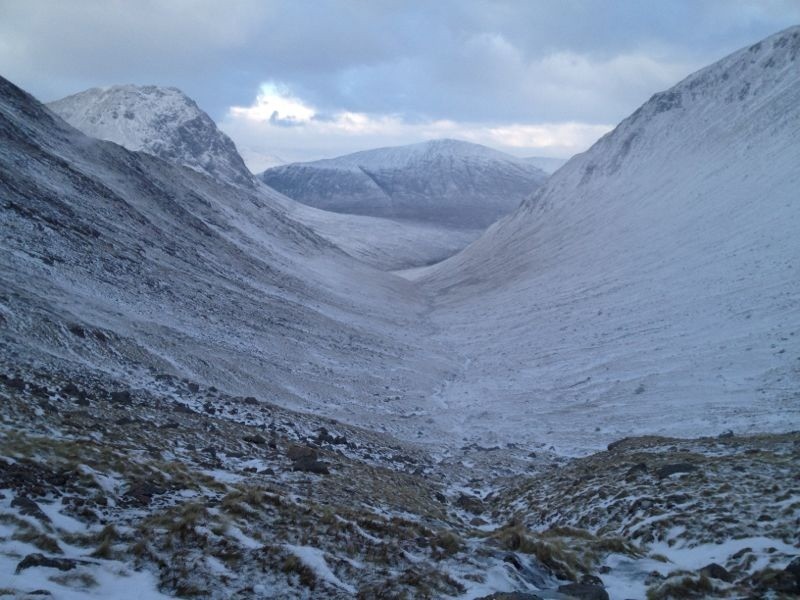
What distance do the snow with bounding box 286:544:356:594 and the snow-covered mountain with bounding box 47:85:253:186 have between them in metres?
148

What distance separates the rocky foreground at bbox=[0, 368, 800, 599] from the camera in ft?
27.0

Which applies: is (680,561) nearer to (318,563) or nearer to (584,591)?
(584,591)

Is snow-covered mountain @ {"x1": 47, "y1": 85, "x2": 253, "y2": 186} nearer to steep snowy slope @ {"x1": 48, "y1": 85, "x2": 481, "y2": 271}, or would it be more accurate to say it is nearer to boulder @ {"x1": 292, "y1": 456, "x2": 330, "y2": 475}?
steep snowy slope @ {"x1": 48, "y1": 85, "x2": 481, "y2": 271}

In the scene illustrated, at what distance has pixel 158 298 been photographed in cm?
3105

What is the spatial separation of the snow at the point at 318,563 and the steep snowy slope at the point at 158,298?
12.7m

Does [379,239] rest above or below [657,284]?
above

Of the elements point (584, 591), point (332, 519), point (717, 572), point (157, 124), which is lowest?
point (332, 519)

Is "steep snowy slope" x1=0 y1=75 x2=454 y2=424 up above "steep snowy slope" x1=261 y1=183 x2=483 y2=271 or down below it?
below

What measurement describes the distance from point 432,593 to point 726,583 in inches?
170

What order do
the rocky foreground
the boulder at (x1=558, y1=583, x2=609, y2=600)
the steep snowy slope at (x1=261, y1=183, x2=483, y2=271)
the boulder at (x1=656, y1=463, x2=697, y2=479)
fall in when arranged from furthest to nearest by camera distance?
the steep snowy slope at (x1=261, y1=183, x2=483, y2=271) < the boulder at (x1=656, y1=463, x2=697, y2=479) < the boulder at (x1=558, y1=583, x2=609, y2=600) < the rocky foreground

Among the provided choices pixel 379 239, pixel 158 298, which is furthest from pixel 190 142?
pixel 158 298

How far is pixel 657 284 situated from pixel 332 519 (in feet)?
135

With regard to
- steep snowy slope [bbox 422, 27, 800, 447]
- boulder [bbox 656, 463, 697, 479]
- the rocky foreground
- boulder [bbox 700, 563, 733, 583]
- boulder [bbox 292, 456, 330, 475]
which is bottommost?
boulder [bbox 292, 456, 330, 475]

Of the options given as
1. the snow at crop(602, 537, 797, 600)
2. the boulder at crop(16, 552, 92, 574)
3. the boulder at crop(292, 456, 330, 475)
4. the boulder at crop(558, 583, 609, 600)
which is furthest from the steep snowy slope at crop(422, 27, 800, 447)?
the boulder at crop(16, 552, 92, 574)
